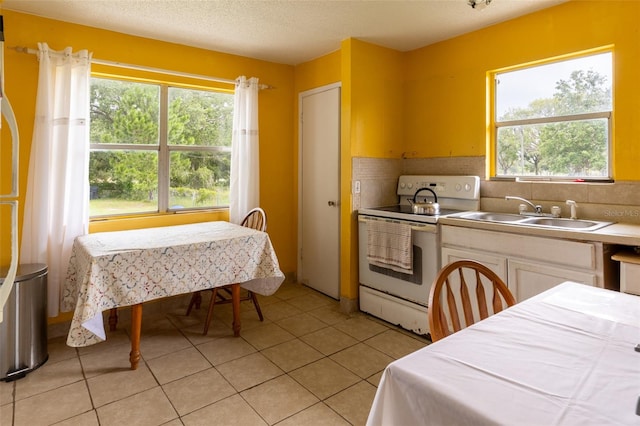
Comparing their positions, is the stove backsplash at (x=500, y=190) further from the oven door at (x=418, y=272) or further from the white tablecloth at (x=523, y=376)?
the white tablecloth at (x=523, y=376)

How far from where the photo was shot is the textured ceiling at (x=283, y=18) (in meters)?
2.71

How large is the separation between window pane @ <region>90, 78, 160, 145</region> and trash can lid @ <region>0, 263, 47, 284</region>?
1110mm

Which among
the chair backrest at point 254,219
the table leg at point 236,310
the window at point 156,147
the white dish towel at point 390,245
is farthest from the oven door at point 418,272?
the window at point 156,147

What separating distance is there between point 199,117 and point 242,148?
20.5 inches

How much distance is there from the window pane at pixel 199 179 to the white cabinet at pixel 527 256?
7.52 feet

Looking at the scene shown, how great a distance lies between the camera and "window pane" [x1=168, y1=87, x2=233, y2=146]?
3.57m

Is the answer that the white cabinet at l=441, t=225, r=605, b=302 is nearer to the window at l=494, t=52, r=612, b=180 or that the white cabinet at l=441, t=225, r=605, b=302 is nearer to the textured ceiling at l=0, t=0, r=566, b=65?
the window at l=494, t=52, r=612, b=180

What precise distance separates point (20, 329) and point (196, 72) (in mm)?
2555

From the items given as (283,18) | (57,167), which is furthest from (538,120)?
(57,167)

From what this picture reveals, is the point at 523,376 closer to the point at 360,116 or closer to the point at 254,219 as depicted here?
the point at 360,116

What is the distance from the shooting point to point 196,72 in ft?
11.9

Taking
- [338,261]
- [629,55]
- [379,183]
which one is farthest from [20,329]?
[629,55]

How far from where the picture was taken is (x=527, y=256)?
2.37 m

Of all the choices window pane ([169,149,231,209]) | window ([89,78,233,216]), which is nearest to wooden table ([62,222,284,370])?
window ([89,78,233,216])
